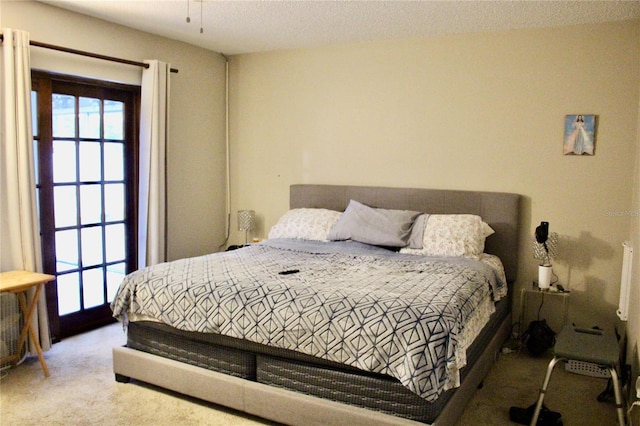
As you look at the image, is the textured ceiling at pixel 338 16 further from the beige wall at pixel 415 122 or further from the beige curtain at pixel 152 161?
the beige curtain at pixel 152 161

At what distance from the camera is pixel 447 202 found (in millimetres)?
4254

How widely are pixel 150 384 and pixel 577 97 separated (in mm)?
3517

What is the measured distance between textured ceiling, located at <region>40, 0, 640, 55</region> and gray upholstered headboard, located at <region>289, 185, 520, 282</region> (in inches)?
50.1

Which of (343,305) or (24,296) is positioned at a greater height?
(343,305)

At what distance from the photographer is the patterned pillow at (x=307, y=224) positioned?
14.2ft

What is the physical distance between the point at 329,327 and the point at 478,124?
241 cm

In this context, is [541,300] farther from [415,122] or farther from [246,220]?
[246,220]

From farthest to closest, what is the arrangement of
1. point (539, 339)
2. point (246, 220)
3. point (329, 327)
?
1. point (246, 220)
2. point (539, 339)
3. point (329, 327)

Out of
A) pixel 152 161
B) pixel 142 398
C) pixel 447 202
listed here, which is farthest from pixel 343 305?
pixel 152 161

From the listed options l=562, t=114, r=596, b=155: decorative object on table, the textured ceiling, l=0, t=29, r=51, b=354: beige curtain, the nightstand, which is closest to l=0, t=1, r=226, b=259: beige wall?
the textured ceiling

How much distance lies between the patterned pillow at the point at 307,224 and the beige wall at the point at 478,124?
478 mm

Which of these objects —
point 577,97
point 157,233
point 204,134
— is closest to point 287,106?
point 204,134

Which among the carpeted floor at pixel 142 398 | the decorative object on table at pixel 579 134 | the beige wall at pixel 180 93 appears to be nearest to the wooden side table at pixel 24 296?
the carpeted floor at pixel 142 398

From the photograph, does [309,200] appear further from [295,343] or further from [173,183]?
[295,343]
